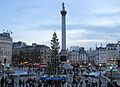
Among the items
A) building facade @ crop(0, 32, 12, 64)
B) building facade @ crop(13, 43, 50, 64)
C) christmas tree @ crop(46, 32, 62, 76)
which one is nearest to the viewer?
christmas tree @ crop(46, 32, 62, 76)

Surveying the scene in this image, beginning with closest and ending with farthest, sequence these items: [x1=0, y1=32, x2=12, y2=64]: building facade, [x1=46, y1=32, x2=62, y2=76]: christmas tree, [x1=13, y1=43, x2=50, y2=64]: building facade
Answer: [x1=46, y1=32, x2=62, y2=76]: christmas tree → [x1=0, y1=32, x2=12, y2=64]: building facade → [x1=13, y1=43, x2=50, y2=64]: building facade

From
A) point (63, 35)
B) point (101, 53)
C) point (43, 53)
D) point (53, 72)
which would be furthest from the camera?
point (43, 53)

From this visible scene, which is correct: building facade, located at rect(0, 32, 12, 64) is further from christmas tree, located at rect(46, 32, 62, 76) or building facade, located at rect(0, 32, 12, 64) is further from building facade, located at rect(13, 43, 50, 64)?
christmas tree, located at rect(46, 32, 62, 76)

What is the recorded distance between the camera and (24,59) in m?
128

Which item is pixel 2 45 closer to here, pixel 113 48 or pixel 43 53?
pixel 43 53

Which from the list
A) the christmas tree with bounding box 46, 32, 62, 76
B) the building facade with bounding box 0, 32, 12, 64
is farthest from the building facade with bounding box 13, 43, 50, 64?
the christmas tree with bounding box 46, 32, 62, 76

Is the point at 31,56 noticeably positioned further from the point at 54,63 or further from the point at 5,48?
the point at 54,63

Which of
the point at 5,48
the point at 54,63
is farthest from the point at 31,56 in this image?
the point at 54,63

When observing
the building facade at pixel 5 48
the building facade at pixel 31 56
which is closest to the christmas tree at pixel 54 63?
the building facade at pixel 5 48

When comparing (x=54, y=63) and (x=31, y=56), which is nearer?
(x=54, y=63)

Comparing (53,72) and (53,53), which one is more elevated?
(53,53)

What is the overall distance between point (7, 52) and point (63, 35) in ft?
172

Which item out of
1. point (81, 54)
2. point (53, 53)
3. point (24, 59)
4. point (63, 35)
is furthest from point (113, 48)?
point (53, 53)

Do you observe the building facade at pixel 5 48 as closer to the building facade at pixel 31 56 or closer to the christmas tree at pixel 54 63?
the building facade at pixel 31 56
